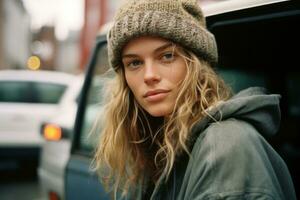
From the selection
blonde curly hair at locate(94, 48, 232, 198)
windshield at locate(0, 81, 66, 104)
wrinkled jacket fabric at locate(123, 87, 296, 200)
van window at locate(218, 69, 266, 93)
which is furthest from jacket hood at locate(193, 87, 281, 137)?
windshield at locate(0, 81, 66, 104)

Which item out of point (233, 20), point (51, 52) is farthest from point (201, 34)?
point (51, 52)

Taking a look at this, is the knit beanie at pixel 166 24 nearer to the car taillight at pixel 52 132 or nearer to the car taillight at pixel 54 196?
the car taillight at pixel 54 196

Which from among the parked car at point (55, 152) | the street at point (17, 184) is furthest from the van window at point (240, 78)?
the street at point (17, 184)

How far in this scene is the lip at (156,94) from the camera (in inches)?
61.4

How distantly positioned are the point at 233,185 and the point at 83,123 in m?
1.94

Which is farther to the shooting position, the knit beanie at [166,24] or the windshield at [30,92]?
the windshield at [30,92]

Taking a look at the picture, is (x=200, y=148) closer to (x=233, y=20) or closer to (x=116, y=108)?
(x=116, y=108)

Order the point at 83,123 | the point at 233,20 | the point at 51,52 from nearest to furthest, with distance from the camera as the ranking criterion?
the point at 233,20
the point at 83,123
the point at 51,52

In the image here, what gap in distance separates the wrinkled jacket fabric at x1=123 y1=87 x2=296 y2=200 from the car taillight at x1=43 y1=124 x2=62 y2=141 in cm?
313

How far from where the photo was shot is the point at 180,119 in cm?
148

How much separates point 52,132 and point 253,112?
11.1 ft

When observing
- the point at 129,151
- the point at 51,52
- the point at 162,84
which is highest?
the point at 162,84

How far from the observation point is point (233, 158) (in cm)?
122

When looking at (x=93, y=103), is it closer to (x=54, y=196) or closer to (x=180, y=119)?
(x=54, y=196)
